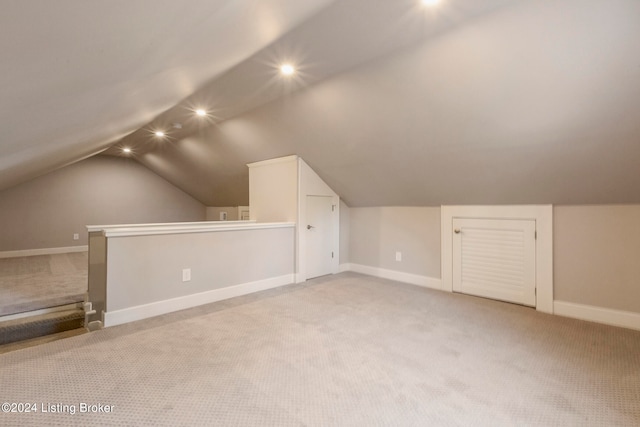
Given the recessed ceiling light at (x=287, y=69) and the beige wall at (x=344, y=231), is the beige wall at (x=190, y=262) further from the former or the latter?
the recessed ceiling light at (x=287, y=69)

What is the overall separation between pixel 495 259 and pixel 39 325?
4.83 m

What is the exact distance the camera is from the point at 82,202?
22.0ft

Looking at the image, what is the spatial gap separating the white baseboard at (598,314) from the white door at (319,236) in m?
2.71

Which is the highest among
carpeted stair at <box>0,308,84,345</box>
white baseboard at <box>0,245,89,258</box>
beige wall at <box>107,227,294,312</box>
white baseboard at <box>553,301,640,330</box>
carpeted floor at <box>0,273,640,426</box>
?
beige wall at <box>107,227,294,312</box>

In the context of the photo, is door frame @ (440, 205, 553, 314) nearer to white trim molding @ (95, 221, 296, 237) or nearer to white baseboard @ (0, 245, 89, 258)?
white trim molding @ (95, 221, 296, 237)

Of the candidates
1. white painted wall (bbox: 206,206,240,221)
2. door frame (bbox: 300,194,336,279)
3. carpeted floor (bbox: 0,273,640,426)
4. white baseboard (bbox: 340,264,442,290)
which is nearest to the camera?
carpeted floor (bbox: 0,273,640,426)

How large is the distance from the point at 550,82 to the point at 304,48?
5.62 feet

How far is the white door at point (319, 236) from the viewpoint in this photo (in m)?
4.22

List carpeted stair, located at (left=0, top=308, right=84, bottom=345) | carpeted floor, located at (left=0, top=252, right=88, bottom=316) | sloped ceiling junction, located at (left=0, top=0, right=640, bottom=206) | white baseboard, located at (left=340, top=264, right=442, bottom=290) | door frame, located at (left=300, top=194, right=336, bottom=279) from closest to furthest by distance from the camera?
1. sloped ceiling junction, located at (left=0, top=0, right=640, bottom=206)
2. carpeted stair, located at (left=0, top=308, right=84, bottom=345)
3. carpeted floor, located at (left=0, top=252, right=88, bottom=316)
4. white baseboard, located at (left=340, top=264, right=442, bottom=290)
5. door frame, located at (left=300, top=194, right=336, bottom=279)

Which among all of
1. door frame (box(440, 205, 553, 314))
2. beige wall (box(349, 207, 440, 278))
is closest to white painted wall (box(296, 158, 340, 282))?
beige wall (box(349, 207, 440, 278))

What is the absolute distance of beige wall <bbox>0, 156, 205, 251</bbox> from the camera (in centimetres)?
602

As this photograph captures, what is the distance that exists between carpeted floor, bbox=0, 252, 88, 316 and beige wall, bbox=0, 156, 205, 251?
0.61 m

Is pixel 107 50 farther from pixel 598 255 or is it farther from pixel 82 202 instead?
pixel 82 202

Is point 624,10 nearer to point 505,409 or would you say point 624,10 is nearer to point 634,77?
point 634,77
